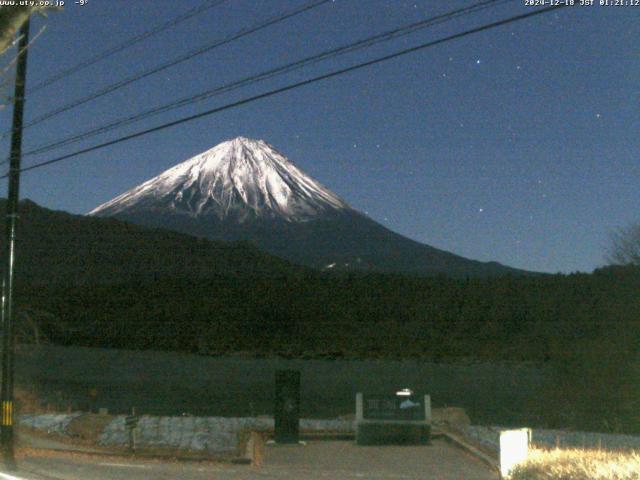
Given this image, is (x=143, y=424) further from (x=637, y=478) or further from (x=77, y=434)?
(x=637, y=478)

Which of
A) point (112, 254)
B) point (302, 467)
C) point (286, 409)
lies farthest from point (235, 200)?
point (302, 467)

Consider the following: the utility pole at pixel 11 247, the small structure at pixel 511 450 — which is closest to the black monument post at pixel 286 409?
the utility pole at pixel 11 247

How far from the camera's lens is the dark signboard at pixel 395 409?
1909 centimetres

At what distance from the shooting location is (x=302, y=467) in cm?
1545

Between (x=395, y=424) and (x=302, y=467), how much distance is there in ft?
13.4

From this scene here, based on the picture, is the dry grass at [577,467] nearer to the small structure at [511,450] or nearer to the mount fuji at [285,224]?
the small structure at [511,450]

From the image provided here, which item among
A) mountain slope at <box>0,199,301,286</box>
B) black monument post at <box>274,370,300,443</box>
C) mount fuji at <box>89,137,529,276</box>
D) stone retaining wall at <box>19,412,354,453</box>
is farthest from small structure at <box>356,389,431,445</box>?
mount fuji at <box>89,137,529,276</box>

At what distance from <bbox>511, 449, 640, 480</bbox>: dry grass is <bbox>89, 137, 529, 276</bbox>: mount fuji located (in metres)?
144

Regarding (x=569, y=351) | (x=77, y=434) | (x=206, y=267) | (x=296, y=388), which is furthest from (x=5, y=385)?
(x=206, y=267)

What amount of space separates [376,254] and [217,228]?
3232 centimetres

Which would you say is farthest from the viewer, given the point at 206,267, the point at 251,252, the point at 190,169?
the point at 190,169

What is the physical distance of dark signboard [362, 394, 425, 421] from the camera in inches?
752

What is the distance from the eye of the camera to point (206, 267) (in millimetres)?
98562

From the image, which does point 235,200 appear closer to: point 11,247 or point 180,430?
point 180,430
